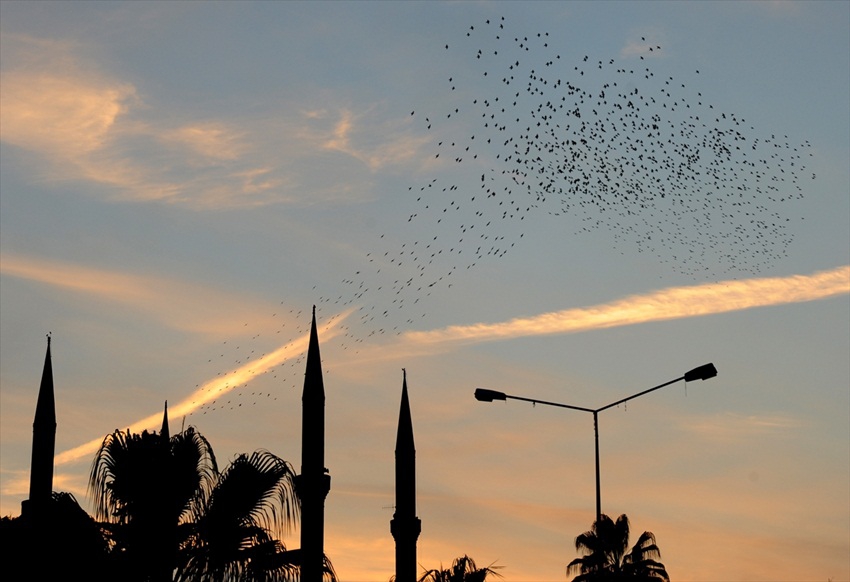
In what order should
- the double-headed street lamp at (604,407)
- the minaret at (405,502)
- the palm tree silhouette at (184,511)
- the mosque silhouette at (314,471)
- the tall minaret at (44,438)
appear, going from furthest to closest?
the minaret at (405,502), the tall minaret at (44,438), the mosque silhouette at (314,471), the double-headed street lamp at (604,407), the palm tree silhouette at (184,511)

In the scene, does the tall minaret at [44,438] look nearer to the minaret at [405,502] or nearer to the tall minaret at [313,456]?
the tall minaret at [313,456]

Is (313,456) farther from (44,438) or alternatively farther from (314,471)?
(44,438)

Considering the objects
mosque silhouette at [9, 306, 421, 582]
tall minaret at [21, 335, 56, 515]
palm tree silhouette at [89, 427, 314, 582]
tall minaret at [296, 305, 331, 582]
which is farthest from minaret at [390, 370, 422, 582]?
palm tree silhouette at [89, 427, 314, 582]

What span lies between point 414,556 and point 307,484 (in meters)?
11.7

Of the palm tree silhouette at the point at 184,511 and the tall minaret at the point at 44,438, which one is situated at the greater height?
the tall minaret at the point at 44,438

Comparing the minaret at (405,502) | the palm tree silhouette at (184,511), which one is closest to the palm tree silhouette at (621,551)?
the minaret at (405,502)

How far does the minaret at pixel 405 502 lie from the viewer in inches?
2537

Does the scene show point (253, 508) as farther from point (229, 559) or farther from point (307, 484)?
point (307, 484)

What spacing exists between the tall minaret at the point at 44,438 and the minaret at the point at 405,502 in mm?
17337

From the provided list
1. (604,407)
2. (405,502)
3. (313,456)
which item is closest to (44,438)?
(313,456)

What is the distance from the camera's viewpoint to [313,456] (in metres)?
56.0

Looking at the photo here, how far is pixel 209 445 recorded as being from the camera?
18016 millimetres

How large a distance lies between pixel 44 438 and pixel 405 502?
18364 millimetres

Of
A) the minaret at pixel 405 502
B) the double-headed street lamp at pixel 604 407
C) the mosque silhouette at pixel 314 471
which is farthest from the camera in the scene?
the minaret at pixel 405 502
